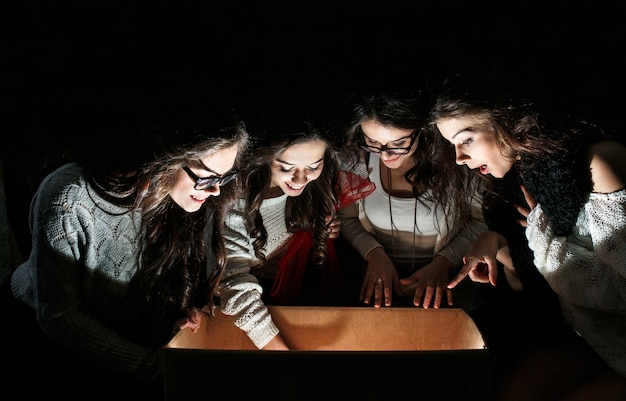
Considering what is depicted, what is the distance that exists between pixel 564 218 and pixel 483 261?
0.22 m

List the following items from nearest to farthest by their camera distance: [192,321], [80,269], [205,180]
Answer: [192,321]
[205,180]
[80,269]

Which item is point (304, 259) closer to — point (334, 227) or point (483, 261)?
point (334, 227)

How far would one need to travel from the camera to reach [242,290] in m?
1.42

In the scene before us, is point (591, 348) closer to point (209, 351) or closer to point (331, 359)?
point (331, 359)

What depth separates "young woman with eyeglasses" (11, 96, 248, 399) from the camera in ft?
4.25

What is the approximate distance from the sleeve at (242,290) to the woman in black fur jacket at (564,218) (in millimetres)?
470

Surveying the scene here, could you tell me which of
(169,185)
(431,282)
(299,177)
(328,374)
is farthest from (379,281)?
(328,374)

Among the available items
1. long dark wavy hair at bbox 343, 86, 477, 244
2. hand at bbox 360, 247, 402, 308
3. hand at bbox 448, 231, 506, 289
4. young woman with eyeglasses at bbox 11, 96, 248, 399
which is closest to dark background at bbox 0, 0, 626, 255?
long dark wavy hair at bbox 343, 86, 477, 244

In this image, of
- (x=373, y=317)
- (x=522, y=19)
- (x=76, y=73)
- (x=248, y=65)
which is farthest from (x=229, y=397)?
(x=522, y=19)

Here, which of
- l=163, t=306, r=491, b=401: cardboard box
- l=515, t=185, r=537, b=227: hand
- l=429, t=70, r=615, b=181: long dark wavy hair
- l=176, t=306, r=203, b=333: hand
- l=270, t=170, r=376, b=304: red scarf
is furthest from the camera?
l=270, t=170, r=376, b=304: red scarf

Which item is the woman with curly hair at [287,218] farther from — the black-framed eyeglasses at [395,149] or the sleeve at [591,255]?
the sleeve at [591,255]

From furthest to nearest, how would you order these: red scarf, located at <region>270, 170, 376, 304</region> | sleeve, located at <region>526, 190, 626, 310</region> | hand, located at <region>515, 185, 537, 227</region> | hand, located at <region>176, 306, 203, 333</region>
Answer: red scarf, located at <region>270, 170, 376, 304</region> → hand, located at <region>515, 185, 537, 227</region> → sleeve, located at <region>526, 190, 626, 310</region> → hand, located at <region>176, 306, 203, 333</region>

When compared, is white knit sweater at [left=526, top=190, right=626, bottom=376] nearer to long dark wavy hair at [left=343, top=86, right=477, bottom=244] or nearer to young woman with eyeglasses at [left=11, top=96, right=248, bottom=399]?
long dark wavy hair at [left=343, top=86, right=477, bottom=244]

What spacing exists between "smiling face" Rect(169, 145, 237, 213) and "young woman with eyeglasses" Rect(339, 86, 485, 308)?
37 centimetres
